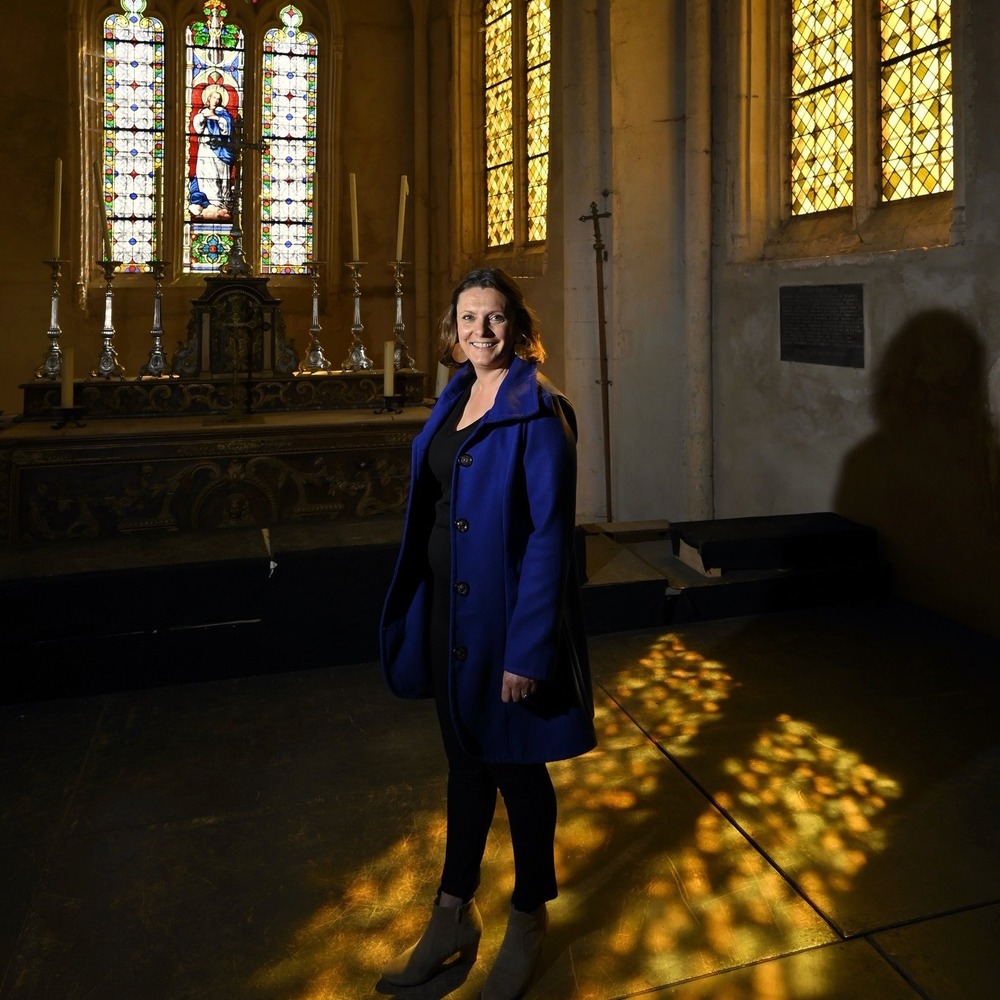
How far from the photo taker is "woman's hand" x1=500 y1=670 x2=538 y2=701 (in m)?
1.88

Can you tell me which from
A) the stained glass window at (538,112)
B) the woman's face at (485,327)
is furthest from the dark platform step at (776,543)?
the stained glass window at (538,112)

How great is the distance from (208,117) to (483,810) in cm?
947

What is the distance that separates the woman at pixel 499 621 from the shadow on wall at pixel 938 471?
2935 mm

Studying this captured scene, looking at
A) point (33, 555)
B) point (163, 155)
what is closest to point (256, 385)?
point (33, 555)

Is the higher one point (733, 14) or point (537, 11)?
point (537, 11)

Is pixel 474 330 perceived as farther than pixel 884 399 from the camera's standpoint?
No

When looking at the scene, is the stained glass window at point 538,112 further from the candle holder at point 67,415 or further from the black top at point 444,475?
the black top at point 444,475

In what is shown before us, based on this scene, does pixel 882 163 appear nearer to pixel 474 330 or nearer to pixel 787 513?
pixel 787 513

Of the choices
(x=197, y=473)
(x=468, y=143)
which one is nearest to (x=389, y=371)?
(x=197, y=473)

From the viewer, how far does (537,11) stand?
8.63 m

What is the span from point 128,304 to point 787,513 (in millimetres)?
6775

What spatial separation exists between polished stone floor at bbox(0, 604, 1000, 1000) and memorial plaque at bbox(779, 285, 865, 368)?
5.92 feet

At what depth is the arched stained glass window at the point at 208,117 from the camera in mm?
9938

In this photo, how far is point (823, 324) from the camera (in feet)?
17.1
